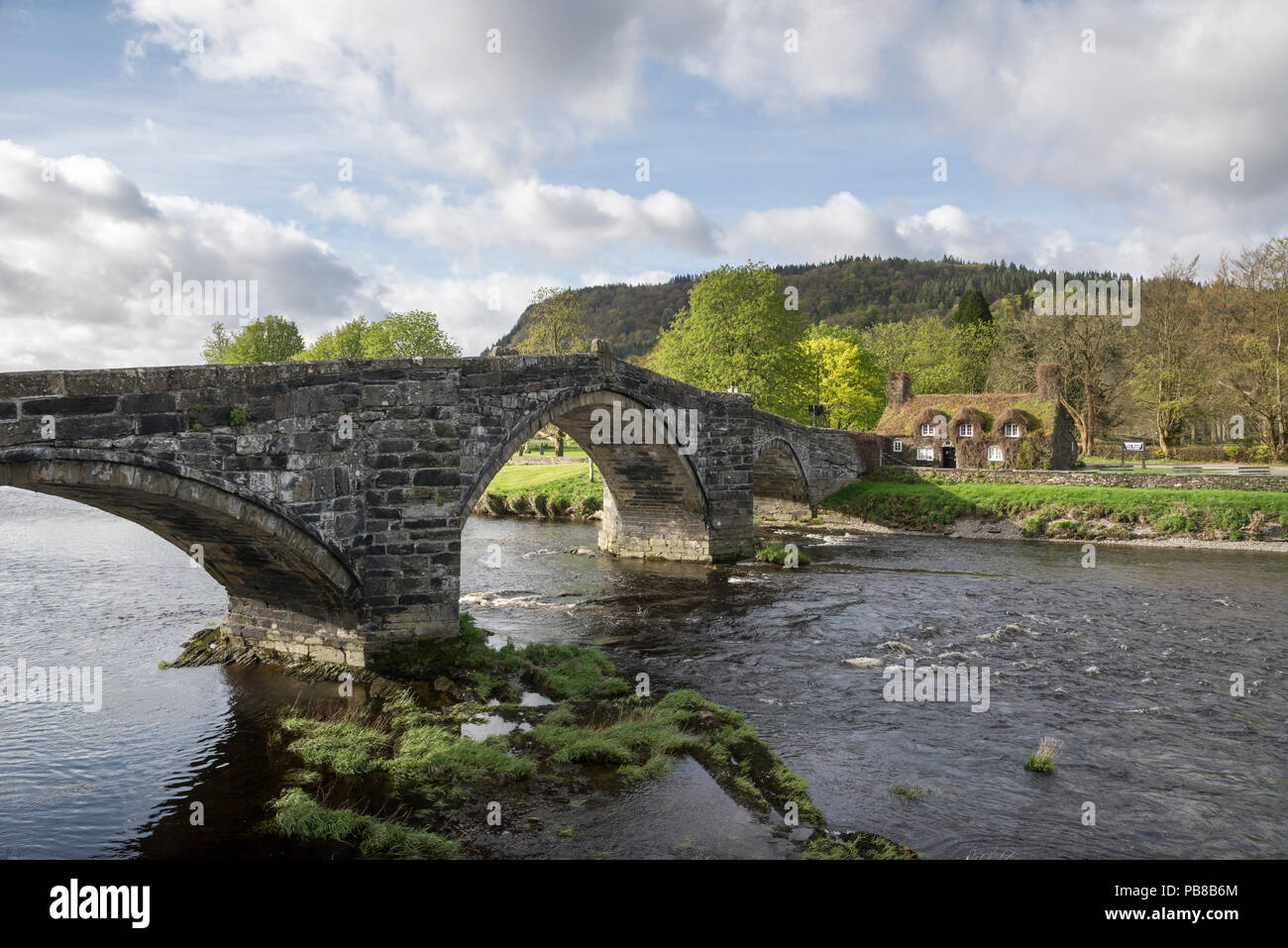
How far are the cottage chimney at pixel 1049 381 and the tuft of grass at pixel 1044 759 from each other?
36.4m

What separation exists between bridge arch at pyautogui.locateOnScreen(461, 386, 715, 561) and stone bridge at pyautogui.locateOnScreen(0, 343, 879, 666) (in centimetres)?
194

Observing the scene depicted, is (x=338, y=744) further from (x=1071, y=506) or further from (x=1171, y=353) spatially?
(x=1171, y=353)

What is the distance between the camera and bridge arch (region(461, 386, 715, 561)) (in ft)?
79.0

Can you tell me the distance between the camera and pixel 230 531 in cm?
1366

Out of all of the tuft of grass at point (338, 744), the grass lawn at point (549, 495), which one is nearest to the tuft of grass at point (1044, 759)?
the tuft of grass at point (338, 744)

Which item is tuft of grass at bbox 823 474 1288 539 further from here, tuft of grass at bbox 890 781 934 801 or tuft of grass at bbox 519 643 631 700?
tuft of grass at bbox 890 781 934 801

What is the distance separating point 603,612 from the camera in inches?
837

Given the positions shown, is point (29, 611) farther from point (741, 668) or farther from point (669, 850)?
point (669, 850)

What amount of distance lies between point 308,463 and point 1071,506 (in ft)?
104

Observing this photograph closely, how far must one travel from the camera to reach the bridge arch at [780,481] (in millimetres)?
37653

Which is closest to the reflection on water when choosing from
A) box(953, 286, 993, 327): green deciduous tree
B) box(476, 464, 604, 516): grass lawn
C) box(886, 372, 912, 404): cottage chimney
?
box(476, 464, 604, 516): grass lawn
